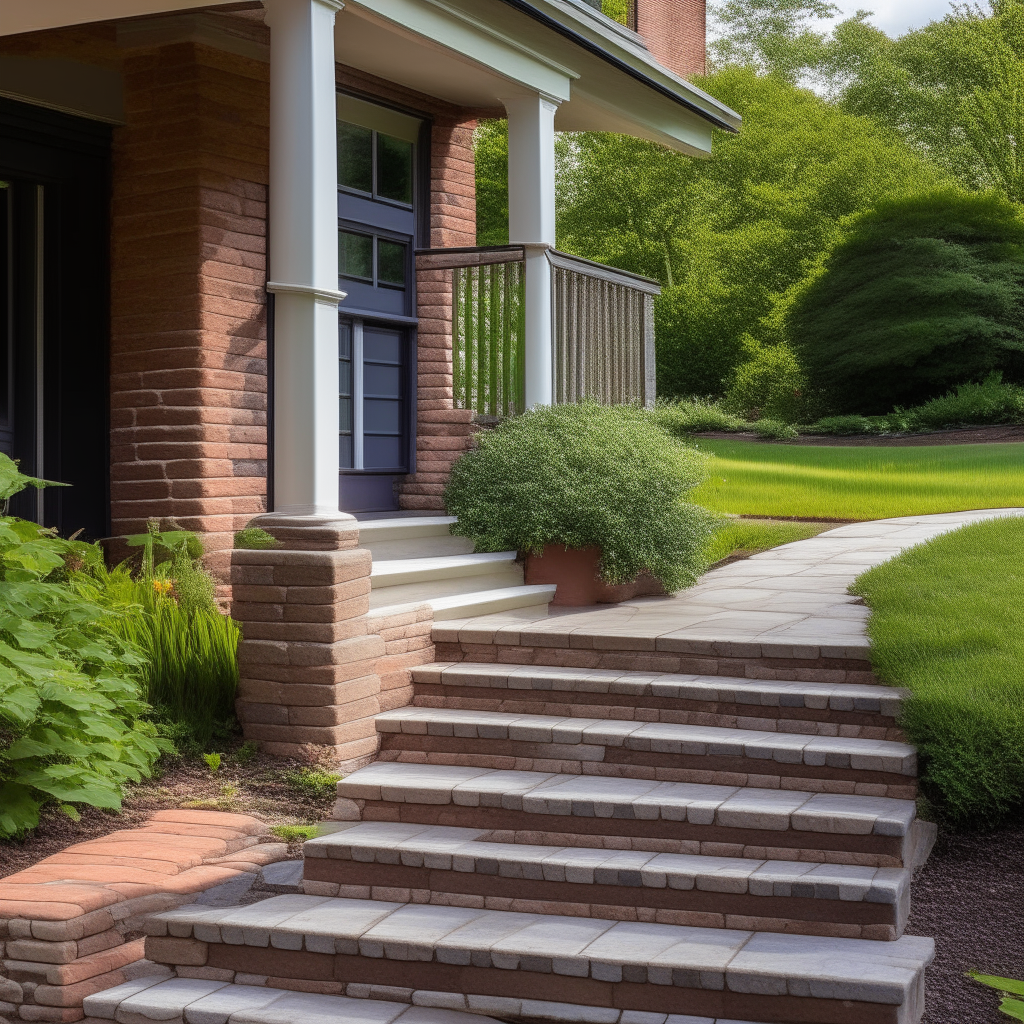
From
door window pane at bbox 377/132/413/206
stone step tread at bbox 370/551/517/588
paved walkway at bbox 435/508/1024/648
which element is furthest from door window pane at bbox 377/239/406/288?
paved walkway at bbox 435/508/1024/648

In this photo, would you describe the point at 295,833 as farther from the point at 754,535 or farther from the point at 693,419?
the point at 693,419

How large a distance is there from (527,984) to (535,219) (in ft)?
18.9

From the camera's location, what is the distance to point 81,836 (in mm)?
4734

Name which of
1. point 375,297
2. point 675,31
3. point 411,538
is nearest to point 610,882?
point 411,538

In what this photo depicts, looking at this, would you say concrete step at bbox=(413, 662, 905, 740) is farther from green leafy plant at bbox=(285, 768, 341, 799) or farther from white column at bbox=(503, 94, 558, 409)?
white column at bbox=(503, 94, 558, 409)

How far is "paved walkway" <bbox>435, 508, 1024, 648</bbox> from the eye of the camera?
5.82m

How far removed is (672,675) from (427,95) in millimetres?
4813

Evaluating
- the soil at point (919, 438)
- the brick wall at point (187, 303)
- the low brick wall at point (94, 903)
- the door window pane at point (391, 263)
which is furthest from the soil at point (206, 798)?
the soil at point (919, 438)

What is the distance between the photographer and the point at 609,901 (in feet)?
13.6

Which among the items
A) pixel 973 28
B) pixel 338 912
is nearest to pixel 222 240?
pixel 338 912

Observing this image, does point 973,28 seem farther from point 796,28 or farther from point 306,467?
point 306,467

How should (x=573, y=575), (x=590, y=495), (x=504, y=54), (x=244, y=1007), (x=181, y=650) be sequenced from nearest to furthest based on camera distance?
1. (x=244, y=1007)
2. (x=181, y=650)
3. (x=590, y=495)
4. (x=573, y=575)
5. (x=504, y=54)

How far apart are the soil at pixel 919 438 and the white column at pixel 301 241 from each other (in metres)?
15.1

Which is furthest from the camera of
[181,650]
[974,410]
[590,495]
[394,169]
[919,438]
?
[974,410]
